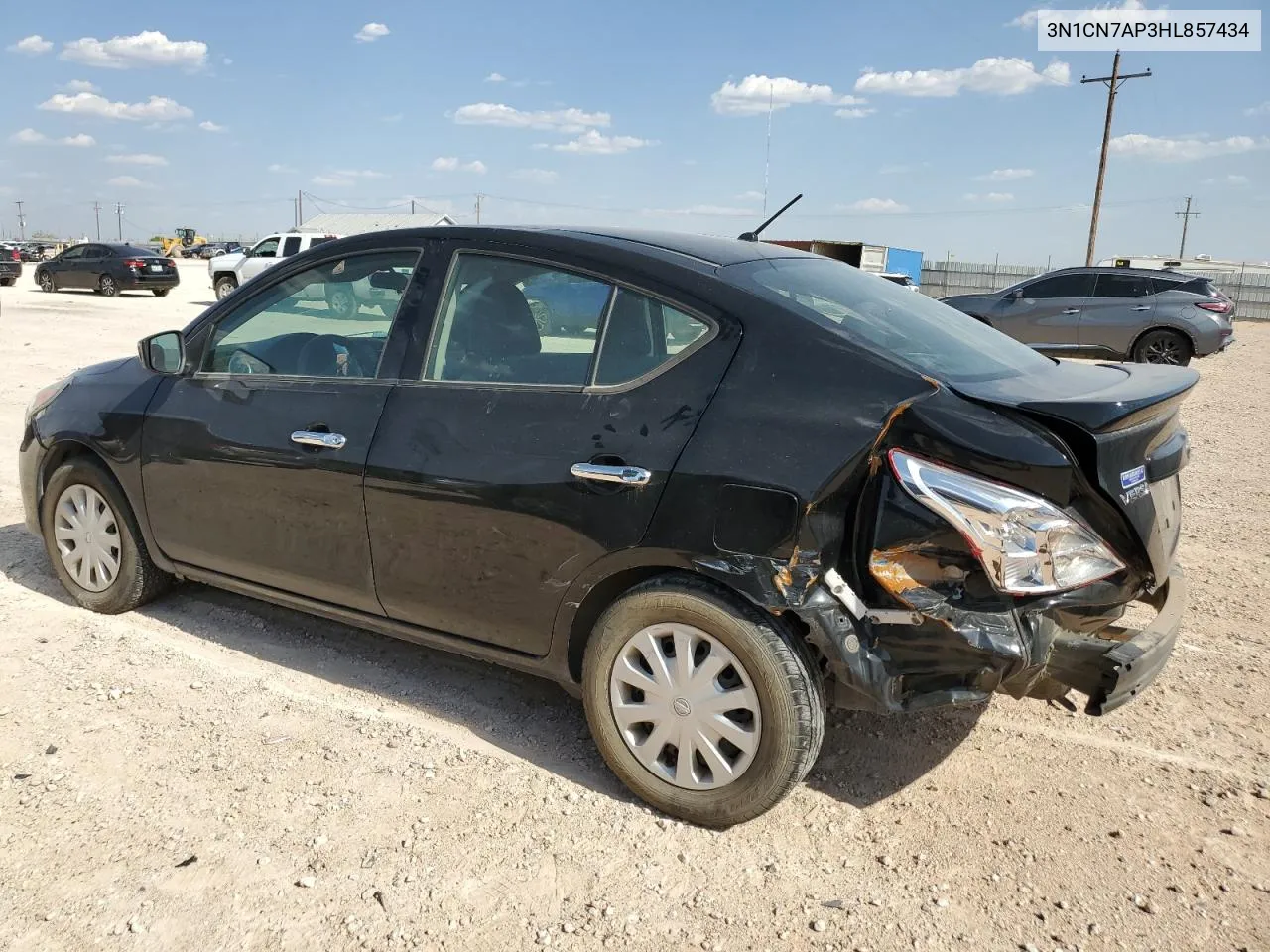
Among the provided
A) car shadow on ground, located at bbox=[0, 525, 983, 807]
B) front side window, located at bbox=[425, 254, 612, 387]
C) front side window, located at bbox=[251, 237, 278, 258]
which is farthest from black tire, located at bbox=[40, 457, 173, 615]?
front side window, located at bbox=[251, 237, 278, 258]

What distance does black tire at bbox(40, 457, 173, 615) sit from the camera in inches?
167

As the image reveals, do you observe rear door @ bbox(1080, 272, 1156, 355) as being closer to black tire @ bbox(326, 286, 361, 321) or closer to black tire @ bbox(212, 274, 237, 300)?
black tire @ bbox(326, 286, 361, 321)

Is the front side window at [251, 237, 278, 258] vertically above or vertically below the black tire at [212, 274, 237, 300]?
above

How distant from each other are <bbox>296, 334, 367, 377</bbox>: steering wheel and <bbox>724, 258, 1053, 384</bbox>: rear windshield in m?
1.47

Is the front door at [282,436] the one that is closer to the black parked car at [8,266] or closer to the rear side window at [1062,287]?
Result: the rear side window at [1062,287]

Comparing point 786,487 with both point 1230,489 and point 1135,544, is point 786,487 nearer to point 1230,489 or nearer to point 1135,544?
point 1135,544

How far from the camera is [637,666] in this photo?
2.93 metres

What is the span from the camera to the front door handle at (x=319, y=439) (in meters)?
3.44

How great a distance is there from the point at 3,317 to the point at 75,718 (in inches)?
770

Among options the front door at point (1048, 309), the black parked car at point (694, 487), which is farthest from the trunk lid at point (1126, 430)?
the front door at point (1048, 309)

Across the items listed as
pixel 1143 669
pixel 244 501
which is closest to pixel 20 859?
pixel 244 501

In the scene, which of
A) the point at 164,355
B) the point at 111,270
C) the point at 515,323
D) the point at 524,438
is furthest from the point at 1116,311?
the point at 111,270

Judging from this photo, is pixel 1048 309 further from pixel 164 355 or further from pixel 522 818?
pixel 522 818

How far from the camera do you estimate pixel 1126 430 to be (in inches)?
103
